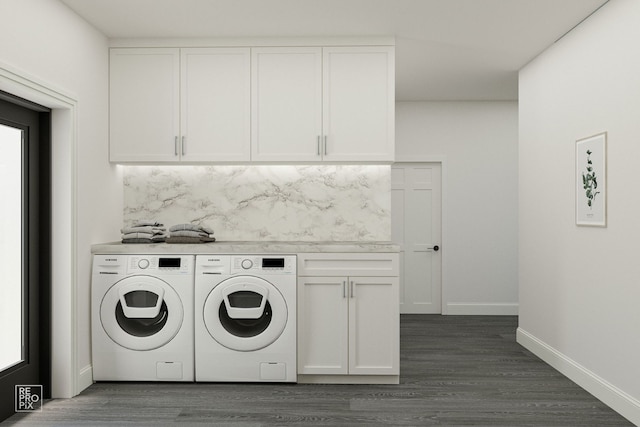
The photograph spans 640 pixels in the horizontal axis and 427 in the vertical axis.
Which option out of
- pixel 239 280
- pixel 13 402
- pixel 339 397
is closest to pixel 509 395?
pixel 339 397

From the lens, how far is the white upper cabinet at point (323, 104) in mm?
4059

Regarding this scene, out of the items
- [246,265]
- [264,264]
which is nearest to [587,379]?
[264,264]

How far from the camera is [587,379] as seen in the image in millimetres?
3672

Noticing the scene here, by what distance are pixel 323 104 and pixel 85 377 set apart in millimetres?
2671

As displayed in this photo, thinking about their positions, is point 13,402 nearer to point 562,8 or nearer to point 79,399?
point 79,399

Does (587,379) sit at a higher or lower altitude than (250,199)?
lower

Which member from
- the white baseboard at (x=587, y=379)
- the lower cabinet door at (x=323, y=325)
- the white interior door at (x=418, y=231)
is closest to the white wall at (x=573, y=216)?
the white baseboard at (x=587, y=379)

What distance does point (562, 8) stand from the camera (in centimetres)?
354

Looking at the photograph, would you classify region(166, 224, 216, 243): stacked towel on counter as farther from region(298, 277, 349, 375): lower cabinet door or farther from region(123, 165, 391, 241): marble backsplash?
region(298, 277, 349, 375): lower cabinet door

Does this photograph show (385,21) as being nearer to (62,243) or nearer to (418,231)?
(62,243)

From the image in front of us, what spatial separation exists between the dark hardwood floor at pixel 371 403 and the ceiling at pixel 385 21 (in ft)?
8.68

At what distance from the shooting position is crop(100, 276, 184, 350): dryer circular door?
3768mm

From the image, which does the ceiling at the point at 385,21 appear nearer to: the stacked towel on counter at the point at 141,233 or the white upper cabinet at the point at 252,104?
the white upper cabinet at the point at 252,104

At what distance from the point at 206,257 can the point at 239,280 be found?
30cm
